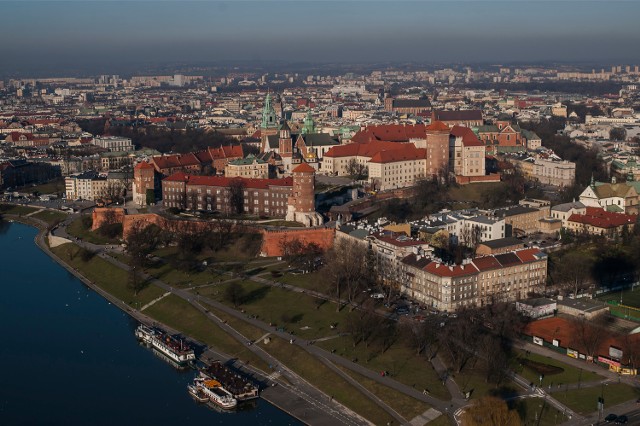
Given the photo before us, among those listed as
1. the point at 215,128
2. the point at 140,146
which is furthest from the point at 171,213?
the point at 215,128

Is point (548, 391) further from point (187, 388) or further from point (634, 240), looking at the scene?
point (634, 240)

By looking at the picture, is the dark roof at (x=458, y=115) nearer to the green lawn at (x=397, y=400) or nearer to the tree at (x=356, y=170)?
the tree at (x=356, y=170)

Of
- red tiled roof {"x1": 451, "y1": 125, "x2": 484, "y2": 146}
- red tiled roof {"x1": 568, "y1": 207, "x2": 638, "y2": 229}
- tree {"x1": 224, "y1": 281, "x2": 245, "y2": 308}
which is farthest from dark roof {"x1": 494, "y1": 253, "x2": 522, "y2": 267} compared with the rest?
red tiled roof {"x1": 451, "y1": 125, "x2": 484, "y2": 146}

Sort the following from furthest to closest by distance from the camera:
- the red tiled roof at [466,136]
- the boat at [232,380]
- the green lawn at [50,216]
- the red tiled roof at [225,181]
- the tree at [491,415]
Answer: the red tiled roof at [466,136]
the green lawn at [50,216]
the red tiled roof at [225,181]
the boat at [232,380]
the tree at [491,415]

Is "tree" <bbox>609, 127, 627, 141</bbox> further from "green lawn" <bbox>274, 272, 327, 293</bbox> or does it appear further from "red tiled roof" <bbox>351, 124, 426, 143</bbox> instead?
"green lawn" <bbox>274, 272, 327, 293</bbox>

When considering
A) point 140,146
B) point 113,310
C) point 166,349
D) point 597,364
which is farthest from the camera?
point 140,146

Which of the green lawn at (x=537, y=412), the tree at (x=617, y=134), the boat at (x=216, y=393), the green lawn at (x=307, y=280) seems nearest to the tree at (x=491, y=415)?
the green lawn at (x=537, y=412)
